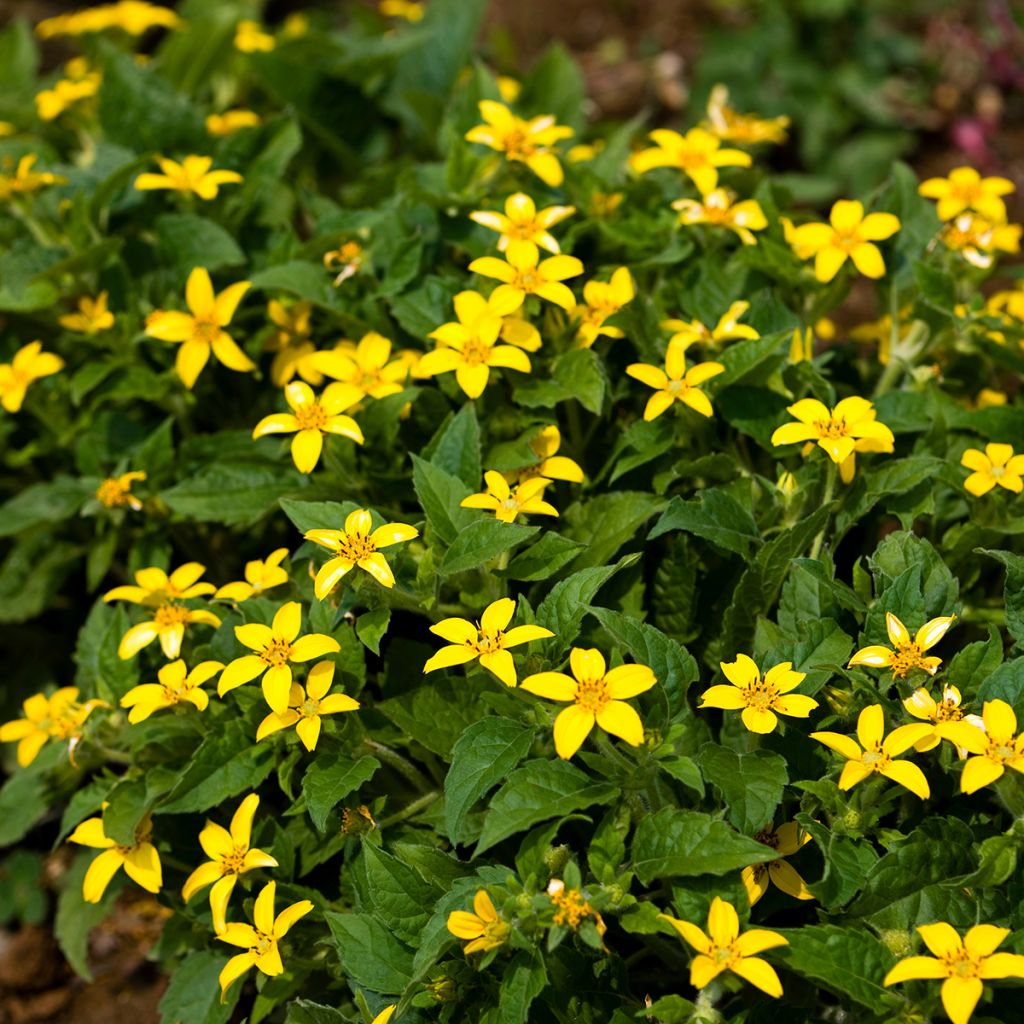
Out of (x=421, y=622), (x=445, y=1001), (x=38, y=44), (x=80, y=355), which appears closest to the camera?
(x=445, y=1001)

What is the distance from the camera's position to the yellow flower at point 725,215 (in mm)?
3141

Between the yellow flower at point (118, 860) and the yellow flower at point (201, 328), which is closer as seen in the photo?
the yellow flower at point (118, 860)

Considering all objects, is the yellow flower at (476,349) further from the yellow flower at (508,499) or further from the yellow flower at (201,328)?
the yellow flower at (201,328)

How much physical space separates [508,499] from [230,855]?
96 cm

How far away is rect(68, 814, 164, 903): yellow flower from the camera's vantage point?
256 cm

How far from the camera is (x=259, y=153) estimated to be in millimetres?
3873

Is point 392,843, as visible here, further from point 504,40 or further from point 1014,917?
point 504,40

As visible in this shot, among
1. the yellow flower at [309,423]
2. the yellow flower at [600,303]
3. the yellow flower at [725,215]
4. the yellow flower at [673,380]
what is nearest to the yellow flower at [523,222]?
the yellow flower at [600,303]

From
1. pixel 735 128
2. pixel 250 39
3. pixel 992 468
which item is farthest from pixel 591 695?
pixel 250 39

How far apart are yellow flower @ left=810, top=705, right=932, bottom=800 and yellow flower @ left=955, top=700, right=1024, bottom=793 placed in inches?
3.0

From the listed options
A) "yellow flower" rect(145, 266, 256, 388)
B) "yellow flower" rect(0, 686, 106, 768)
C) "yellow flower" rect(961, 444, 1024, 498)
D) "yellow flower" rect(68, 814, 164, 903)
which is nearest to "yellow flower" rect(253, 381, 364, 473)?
"yellow flower" rect(145, 266, 256, 388)

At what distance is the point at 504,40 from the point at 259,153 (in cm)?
156

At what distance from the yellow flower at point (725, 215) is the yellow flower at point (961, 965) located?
1842mm

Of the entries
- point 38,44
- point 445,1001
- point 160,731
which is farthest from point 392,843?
point 38,44
